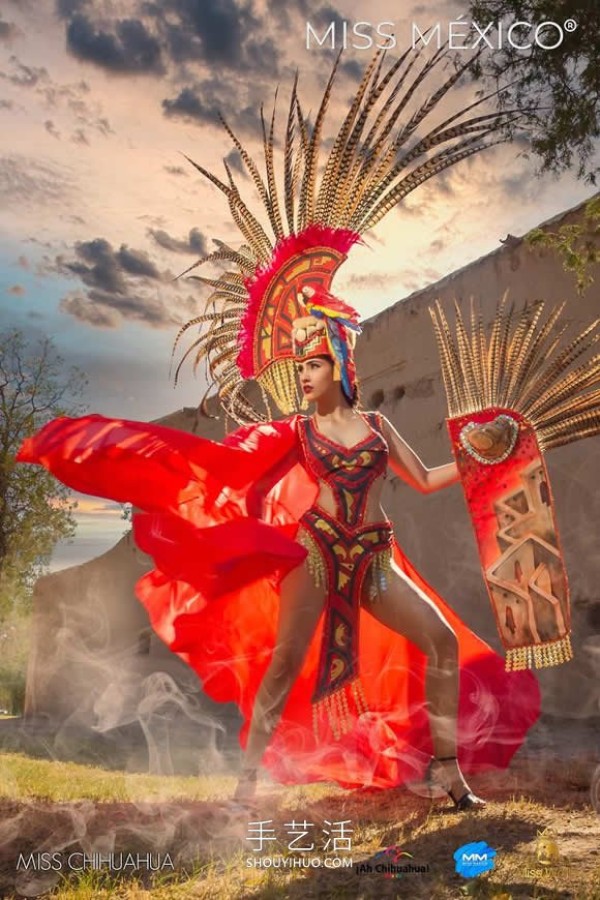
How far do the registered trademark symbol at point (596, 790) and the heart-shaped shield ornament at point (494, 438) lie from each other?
132cm

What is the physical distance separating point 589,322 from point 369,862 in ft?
11.6

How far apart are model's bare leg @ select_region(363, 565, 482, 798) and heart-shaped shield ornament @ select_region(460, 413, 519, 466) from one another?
0.58 m

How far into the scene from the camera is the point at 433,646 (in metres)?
3.31

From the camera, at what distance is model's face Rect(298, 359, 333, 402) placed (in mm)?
3449

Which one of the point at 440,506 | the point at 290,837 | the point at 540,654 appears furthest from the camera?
the point at 440,506

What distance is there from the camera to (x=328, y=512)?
11.0 feet

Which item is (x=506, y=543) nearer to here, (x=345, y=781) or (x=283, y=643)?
(x=283, y=643)

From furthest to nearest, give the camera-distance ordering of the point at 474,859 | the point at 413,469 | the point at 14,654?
the point at 14,654
the point at 413,469
the point at 474,859

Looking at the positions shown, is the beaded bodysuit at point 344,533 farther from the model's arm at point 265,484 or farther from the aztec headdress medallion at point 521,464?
the aztec headdress medallion at point 521,464

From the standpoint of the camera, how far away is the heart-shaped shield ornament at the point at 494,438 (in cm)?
328

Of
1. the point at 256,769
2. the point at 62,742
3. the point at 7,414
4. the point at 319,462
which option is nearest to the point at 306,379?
the point at 319,462

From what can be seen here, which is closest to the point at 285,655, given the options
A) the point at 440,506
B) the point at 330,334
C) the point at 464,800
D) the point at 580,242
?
the point at 464,800

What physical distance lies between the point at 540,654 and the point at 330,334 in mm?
1470

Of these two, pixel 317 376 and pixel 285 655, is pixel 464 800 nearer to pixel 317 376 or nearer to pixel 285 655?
pixel 285 655
